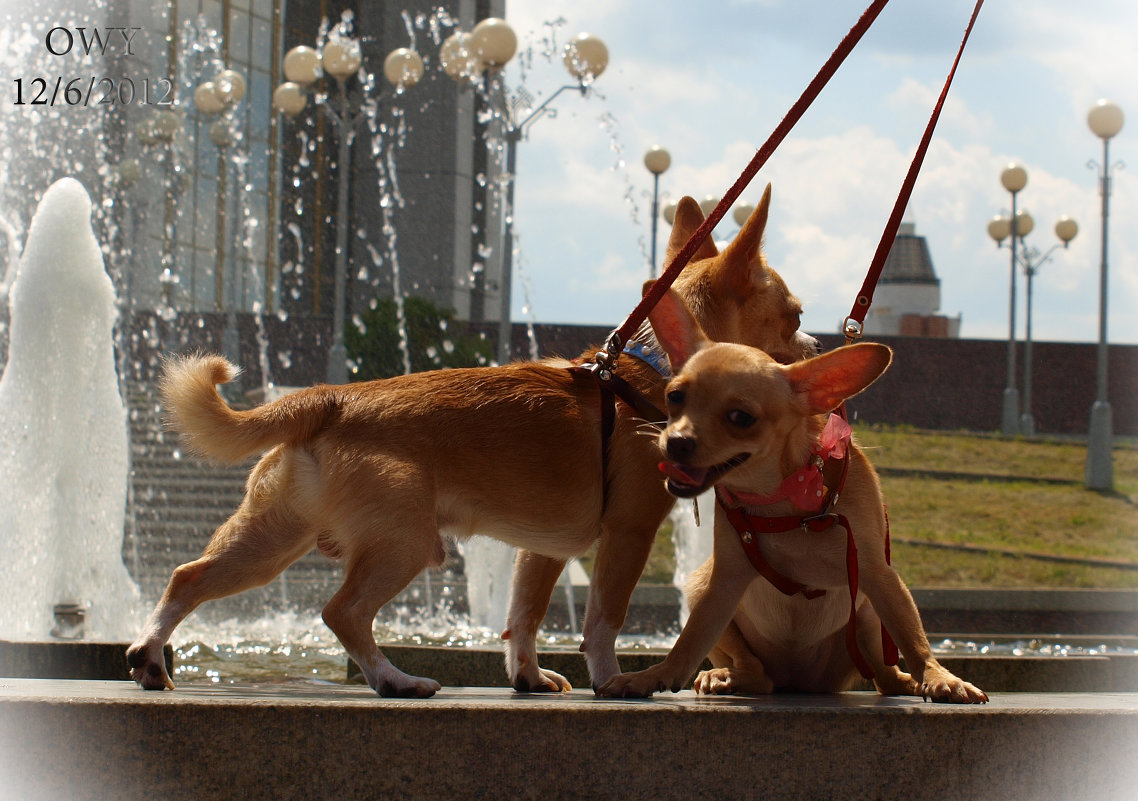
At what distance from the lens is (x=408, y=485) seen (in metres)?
2.86

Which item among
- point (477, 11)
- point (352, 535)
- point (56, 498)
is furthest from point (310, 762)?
point (477, 11)

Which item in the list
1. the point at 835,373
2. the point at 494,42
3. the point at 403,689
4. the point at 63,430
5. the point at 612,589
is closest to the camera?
the point at 835,373

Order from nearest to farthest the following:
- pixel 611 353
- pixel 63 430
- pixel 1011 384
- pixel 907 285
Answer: pixel 611 353, pixel 63 430, pixel 1011 384, pixel 907 285

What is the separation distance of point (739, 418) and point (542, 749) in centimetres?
92

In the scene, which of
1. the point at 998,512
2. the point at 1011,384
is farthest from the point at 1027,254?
the point at 998,512

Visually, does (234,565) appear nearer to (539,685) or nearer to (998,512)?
(539,685)

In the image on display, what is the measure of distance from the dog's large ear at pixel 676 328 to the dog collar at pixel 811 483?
1.31 feet

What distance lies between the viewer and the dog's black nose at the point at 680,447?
2.59 m

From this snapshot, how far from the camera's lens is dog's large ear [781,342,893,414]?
2645mm

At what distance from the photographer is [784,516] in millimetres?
2910

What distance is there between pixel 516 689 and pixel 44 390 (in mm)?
5650

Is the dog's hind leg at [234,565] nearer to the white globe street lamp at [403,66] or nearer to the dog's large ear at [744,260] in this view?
the dog's large ear at [744,260]

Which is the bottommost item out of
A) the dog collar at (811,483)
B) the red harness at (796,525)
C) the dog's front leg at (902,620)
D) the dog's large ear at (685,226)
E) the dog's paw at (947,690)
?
the dog's paw at (947,690)

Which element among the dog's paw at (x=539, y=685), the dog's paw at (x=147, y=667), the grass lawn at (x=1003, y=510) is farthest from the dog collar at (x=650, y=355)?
the grass lawn at (x=1003, y=510)
